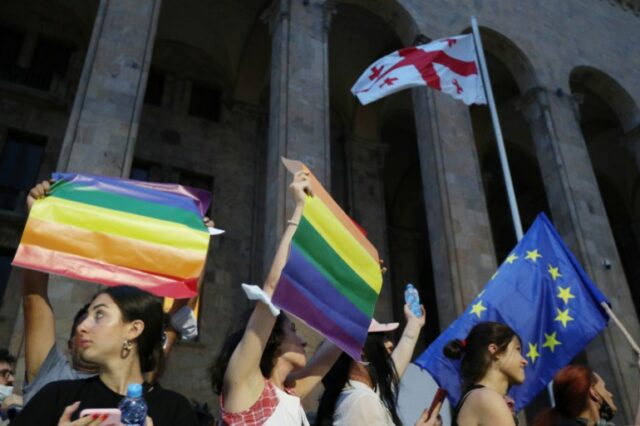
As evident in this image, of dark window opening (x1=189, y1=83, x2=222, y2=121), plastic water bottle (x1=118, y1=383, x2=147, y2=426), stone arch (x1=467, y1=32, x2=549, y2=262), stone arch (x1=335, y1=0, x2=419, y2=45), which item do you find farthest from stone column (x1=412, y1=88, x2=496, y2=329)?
plastic water bottle (x1=118, y1=383, x2=147, y2=426)

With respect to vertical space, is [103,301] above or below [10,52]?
below

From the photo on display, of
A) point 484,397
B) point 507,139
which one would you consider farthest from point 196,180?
point 484,397

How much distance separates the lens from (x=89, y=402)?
7.06ft

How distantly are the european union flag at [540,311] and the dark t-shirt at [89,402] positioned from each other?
3.05 meters

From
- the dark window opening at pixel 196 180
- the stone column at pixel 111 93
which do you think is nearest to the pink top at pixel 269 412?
the stone column at pixel 111 93

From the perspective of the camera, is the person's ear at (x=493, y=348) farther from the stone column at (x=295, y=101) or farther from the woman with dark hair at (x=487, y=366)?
the stone column at (x=295, y=101)

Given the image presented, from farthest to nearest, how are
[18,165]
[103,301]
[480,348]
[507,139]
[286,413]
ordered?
[507,139]
[18,165]
[480,348]
[286,413]
[103,301]

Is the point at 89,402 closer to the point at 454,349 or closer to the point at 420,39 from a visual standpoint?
the point at 454,349

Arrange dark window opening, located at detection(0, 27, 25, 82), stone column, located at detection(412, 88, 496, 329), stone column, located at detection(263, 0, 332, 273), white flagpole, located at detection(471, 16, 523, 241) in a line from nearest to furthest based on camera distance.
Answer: white flagpole, located at detection(471, 16, 523, 241)
stone column, located at detection(263, 0, 332, 273)
stone column, located at detection(412, 88, 496, 329)
dark window opening, located at detection(0, 27, 25, 82)

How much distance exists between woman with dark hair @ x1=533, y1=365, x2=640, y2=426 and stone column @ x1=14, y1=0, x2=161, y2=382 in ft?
20.0

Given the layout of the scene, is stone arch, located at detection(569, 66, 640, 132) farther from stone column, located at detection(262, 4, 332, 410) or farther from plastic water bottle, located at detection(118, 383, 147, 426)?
plastic water bottle, located at detection(118, 383, 147, 426)

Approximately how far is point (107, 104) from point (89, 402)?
775 centimetres

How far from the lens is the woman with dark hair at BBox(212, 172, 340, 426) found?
7.97ft

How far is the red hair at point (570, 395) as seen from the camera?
134 inches
